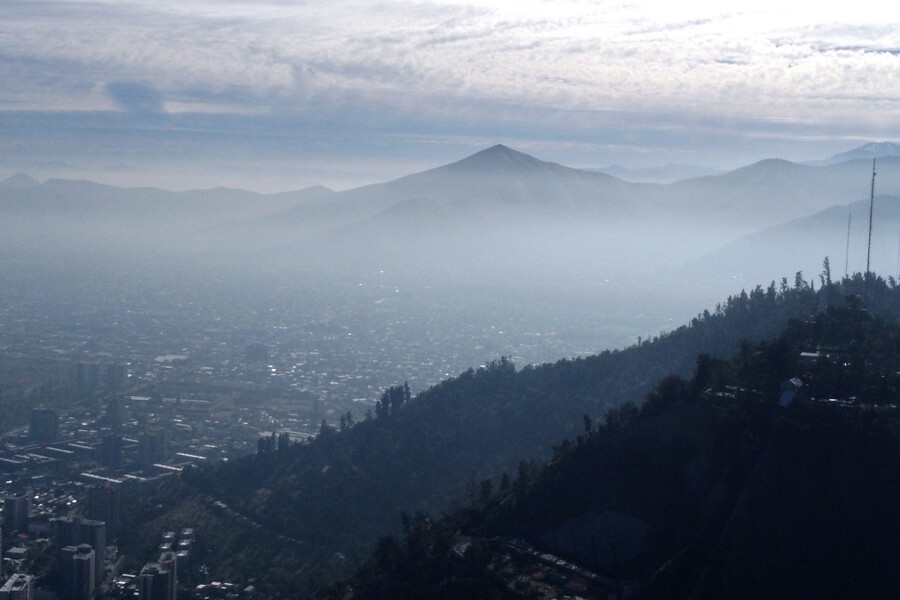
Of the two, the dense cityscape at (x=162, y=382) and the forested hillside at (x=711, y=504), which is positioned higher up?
the forested hillside at (x=711, y=504)


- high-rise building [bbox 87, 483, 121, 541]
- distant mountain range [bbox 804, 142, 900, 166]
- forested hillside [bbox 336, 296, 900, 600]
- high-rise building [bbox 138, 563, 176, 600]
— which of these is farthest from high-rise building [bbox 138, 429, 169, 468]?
distant mountain range [bbox 804, 142, 900, 166]

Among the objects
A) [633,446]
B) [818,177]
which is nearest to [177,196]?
[818,177]

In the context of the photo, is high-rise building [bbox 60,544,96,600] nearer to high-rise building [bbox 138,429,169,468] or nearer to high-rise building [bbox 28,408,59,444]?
high-rise building [bbox 138,429,169,468]

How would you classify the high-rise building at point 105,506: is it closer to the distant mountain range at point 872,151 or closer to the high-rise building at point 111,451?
the high-rise building at point 111,451

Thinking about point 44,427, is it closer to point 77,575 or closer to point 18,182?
point 77,575

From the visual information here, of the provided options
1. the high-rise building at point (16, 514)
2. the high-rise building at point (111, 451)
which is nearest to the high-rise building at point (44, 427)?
the high-rise building at point (111, 451)

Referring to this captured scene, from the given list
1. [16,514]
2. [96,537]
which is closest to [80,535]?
[96,537]
